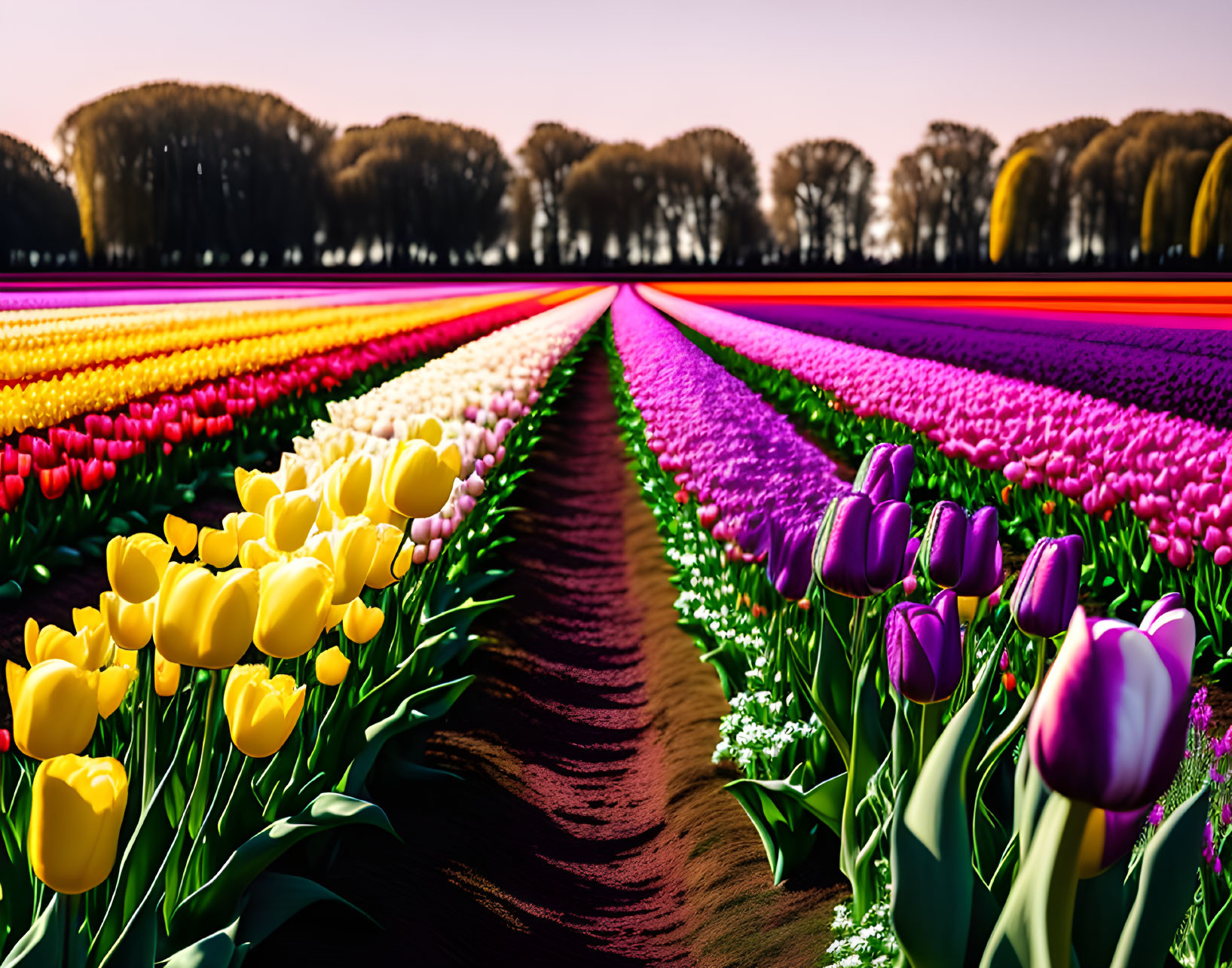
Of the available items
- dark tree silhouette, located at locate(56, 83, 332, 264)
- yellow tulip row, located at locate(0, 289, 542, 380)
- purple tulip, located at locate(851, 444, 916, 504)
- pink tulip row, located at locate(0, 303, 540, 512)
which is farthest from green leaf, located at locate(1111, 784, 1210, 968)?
dark tree silhouette, located at locate(56, 83, 332, 264)

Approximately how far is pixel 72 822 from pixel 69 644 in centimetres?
41

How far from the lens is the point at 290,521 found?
184 centimetres

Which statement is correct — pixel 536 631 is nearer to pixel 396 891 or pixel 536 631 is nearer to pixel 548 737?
pixel 548 737

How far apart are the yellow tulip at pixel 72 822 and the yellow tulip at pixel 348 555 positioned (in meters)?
0.60

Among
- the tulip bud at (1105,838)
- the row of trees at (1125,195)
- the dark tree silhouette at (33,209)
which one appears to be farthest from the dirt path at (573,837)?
the dark tree silhouette at (33,209)

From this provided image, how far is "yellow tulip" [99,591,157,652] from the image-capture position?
1.54m

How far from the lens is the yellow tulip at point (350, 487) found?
81.6 inches

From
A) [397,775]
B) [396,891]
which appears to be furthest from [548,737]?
[396,891]

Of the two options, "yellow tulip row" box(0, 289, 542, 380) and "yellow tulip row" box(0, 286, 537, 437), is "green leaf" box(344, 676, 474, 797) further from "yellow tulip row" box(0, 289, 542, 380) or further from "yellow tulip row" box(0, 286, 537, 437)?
"yellow tulip row" box(0, 289, 542, 380)

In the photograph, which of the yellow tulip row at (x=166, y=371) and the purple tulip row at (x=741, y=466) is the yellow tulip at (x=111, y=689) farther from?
the yellow tulip row at (x=166, y=371)

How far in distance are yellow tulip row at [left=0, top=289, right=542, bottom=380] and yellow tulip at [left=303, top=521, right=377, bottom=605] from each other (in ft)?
26.9

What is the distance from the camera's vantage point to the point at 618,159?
64125 mm

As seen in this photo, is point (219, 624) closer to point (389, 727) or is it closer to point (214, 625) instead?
point (214, 625)

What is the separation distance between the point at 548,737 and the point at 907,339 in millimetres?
11872
